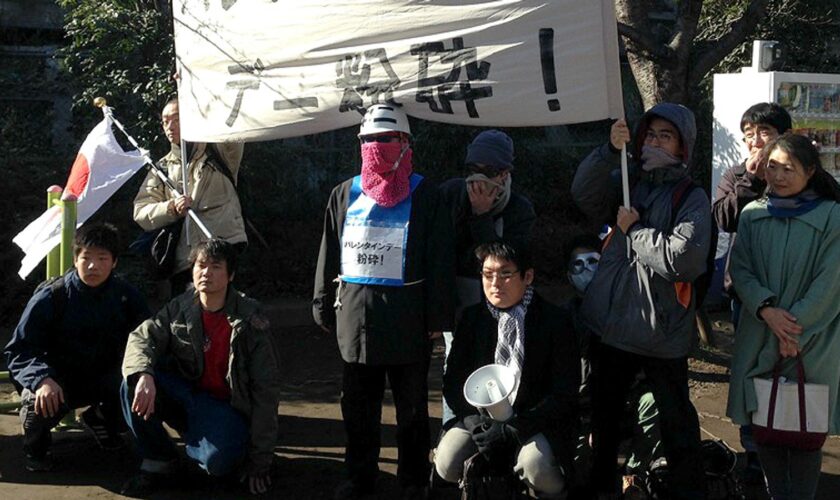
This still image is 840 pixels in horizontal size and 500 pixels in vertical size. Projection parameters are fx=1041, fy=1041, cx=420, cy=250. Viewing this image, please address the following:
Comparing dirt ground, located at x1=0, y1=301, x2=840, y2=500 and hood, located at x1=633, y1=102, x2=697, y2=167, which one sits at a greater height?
hood, located at x1=633, y1=102, x2=697, y2=167

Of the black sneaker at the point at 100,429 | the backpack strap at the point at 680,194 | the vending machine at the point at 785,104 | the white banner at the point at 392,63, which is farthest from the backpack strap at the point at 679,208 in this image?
the vending machine at the point at 785,104

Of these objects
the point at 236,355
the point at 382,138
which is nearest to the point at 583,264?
the point at 382,138

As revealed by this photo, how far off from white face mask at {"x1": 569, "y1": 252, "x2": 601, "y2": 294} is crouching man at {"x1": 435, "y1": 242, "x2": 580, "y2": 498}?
45 cm

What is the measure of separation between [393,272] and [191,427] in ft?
3.98

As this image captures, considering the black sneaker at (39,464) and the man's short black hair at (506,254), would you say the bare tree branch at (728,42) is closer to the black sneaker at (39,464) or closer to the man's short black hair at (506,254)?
the man's short black hair at (506,254)

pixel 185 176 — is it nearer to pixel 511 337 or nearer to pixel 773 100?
pixel 511 337

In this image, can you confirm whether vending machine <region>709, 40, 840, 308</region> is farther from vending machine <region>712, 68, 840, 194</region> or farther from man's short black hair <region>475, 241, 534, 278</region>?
man's short black hair <region>475, 241, 534, 278</region>

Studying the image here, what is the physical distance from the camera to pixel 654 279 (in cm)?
432

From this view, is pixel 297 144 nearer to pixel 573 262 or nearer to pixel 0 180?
pixel 0 180

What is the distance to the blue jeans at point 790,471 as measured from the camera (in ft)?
14.2

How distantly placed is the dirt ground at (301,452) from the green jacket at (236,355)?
31cm

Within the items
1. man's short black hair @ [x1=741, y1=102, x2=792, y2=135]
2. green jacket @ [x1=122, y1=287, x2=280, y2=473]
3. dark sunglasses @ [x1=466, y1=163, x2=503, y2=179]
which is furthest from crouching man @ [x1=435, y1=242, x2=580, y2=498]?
man's short black hair @ [x1=741, y1=102, x2=792, y2=135]

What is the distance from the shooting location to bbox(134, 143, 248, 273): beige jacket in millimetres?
5406

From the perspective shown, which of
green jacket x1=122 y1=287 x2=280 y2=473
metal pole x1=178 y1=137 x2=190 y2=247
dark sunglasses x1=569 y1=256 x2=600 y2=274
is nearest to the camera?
green jacket x1=122 y1=287 x2=280 y2=473
